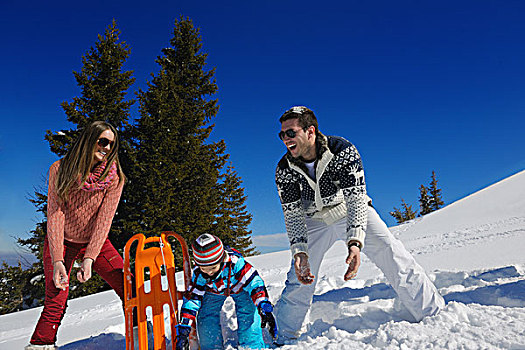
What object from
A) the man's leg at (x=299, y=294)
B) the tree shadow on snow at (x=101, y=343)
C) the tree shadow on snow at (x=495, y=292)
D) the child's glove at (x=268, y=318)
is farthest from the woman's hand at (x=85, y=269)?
the tree shadow on snow at (x=495, y=292)

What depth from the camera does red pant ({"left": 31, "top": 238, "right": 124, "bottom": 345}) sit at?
2494mm

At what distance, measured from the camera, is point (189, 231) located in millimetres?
13781

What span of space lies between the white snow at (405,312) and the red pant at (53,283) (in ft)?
2.32

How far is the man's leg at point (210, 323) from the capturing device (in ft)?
8.72

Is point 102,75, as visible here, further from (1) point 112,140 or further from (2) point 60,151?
(1) point 112,140

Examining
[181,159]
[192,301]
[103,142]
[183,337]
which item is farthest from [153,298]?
[181,159]

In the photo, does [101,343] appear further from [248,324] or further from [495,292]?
[495,292]

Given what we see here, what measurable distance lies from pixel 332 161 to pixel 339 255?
14.6 feet

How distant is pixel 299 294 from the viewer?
2914 mm

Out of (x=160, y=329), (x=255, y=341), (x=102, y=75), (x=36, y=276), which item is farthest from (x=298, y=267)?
(x=102, y=75)

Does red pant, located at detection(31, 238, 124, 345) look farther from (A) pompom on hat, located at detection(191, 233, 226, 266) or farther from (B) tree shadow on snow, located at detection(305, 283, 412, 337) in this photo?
(B) tree shadow on snow, located at detection(305, 283, 412, 337)

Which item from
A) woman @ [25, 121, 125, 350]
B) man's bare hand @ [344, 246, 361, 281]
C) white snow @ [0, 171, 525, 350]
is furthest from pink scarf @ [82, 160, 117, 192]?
man's bare hand @ [344, 246, 361, 281]

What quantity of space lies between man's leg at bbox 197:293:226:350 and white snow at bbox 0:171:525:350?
136 millimetres

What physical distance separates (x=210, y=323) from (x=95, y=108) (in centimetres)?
1289
